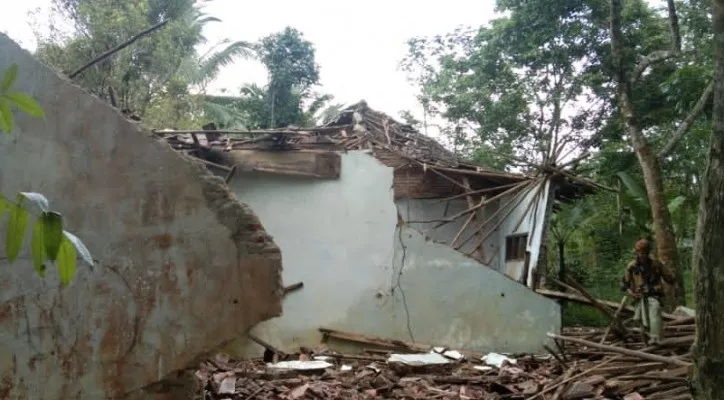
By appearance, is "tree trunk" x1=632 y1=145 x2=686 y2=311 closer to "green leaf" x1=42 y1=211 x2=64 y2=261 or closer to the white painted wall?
the white painted wall

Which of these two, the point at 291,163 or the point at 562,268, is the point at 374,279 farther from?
the point at 562,268

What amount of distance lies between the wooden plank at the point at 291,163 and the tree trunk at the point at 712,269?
6.35 m

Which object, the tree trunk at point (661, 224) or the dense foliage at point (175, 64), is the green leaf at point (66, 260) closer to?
the tree trunk at point (661, 224)

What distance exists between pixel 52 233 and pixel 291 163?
8.42 m

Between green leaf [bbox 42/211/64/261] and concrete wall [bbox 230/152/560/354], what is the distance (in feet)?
26.7

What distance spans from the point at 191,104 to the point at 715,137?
659 inches

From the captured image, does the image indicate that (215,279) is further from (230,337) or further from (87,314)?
(87,314)

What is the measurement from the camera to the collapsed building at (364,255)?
30.2ft

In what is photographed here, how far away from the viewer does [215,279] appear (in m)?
3.97

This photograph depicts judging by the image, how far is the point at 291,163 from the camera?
9531mm

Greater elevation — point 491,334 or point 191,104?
point 191,104

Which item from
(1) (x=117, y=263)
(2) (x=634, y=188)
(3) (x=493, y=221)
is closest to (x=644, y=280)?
(2) (x=634, y=188)

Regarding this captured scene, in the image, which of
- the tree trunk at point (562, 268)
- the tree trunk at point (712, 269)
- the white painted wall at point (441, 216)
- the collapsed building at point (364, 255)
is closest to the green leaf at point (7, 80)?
the tree trunk at point (712, 269)

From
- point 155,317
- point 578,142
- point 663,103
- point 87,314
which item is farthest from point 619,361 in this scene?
point 578,142
